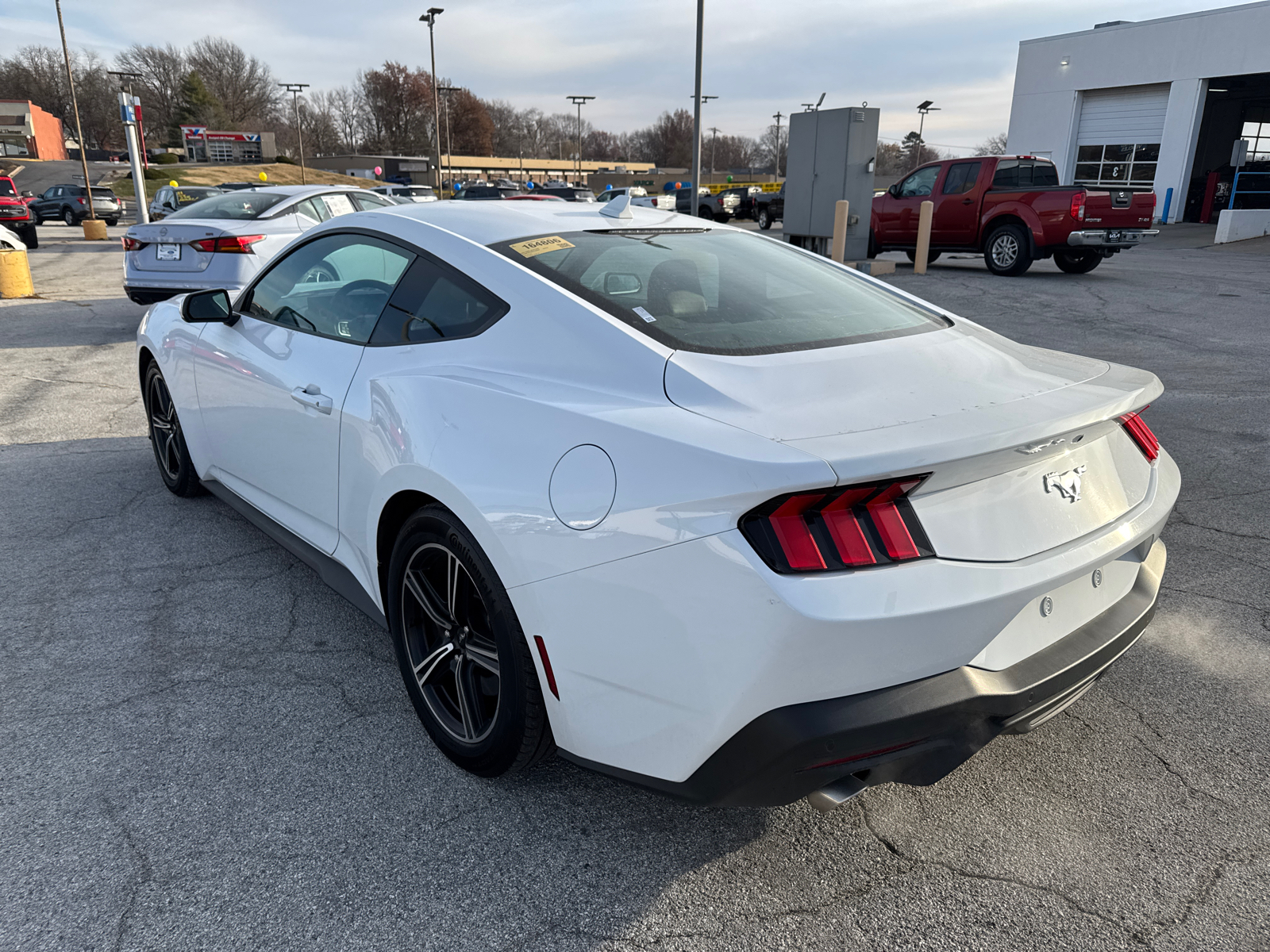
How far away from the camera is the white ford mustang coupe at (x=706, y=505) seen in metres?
1.71

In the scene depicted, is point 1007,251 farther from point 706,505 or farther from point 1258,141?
point 1258,141

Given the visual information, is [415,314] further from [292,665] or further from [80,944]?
[80,944]

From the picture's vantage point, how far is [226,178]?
6309 cm

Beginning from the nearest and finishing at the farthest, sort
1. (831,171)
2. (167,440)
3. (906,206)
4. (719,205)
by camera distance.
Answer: (167,440), (831,171), (906,206), (719,205)

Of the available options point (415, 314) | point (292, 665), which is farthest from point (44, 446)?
point (415, 314)

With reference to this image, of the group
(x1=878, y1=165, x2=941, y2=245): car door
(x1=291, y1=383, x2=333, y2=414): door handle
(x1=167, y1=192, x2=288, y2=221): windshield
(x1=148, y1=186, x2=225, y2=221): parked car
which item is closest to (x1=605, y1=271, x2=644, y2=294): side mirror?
(x1=291, y1=383, x2=333, y2=414): door handle

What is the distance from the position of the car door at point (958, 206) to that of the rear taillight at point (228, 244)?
11.7 meters

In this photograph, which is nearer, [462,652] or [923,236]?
[462,652]

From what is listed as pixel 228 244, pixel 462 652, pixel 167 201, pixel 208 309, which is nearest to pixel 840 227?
pixel 228 244

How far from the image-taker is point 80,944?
6.25ft

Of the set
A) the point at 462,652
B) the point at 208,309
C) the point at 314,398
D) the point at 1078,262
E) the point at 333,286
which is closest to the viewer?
the point at 462,652

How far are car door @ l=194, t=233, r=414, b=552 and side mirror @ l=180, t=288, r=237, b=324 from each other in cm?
5

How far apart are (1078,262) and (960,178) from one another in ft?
8.16

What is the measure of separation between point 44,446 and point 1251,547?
677 centimetres
